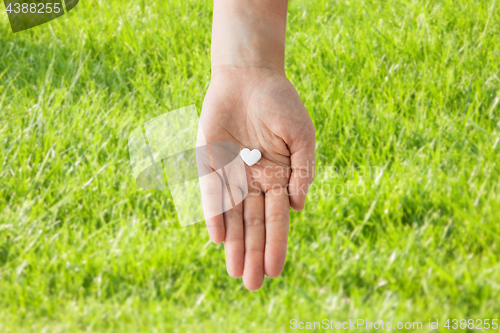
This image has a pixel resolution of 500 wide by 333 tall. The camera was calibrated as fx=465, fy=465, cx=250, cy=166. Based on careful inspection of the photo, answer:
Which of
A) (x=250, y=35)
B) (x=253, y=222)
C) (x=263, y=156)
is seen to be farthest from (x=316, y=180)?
(x=250, y=35)

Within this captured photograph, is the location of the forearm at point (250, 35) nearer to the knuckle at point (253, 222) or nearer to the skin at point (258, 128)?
the skin at point (258, 128)

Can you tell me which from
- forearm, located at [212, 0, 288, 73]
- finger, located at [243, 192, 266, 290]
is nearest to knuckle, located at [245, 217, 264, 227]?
finger, located at [243, 192, 266, 290]

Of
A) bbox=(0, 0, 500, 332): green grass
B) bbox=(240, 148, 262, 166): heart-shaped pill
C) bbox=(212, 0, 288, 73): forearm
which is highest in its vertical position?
bbox=(212, 0, 288, 73): forearm

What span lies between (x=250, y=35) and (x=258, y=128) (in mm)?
415

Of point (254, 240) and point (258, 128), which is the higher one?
point (258, 128)

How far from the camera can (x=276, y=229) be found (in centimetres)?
149

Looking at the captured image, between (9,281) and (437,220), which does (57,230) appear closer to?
(9,281)

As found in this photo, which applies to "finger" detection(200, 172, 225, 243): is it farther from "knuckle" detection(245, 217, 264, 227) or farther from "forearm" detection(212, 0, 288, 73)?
"forearm" detection(212, 0, 288, 73)

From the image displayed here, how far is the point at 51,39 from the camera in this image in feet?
8.86

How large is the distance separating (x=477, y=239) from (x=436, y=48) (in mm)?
1167

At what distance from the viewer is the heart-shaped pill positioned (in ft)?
5.51

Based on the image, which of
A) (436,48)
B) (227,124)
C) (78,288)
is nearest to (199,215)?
(227,124)

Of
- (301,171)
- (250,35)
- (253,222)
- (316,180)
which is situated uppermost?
(250,35)

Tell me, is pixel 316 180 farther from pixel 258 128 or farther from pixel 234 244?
pixel 234 244
